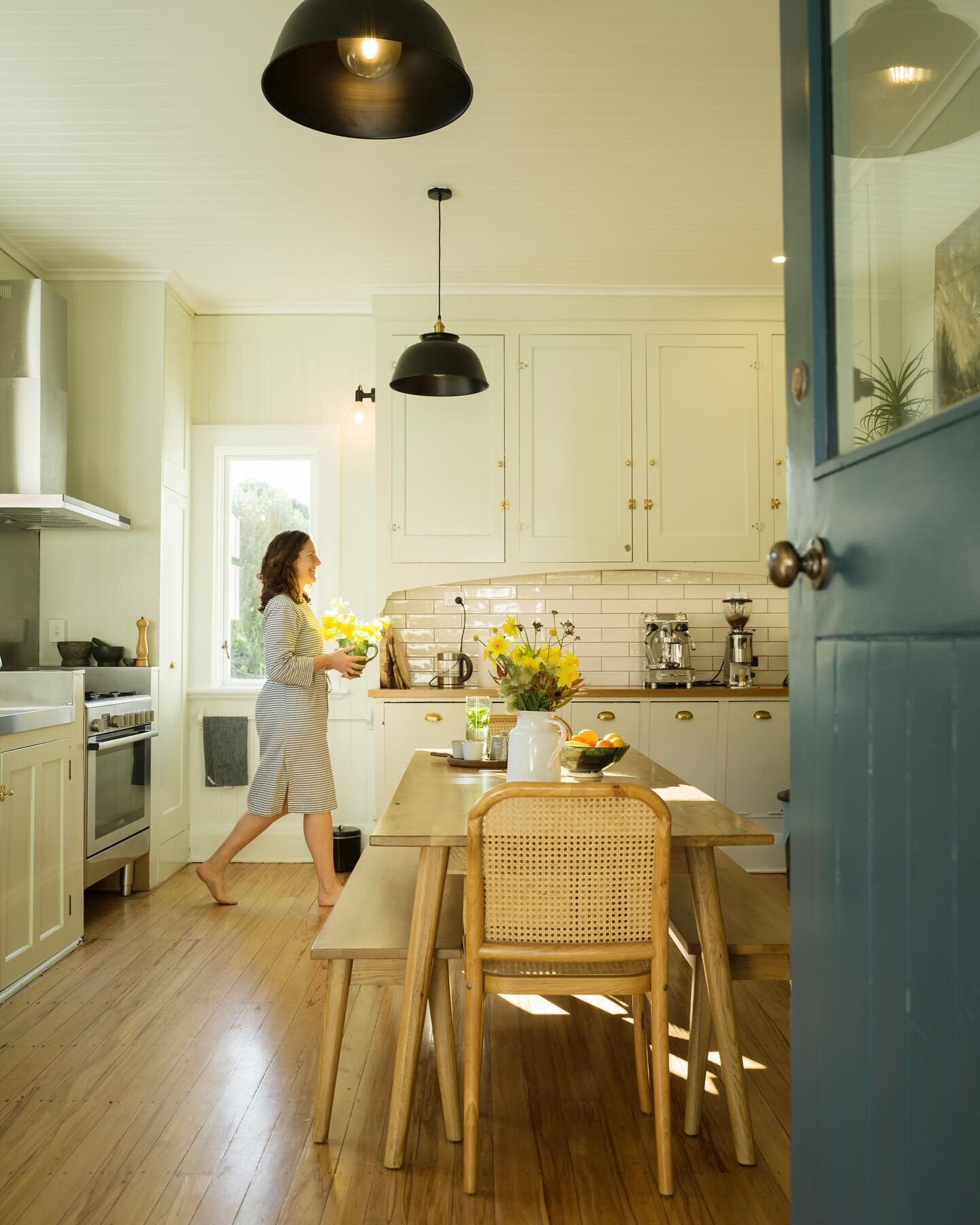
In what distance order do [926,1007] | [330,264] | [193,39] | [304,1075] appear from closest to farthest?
1. [926,1007]
2. [304,1075]
3. [193,39]
4. [330,264]

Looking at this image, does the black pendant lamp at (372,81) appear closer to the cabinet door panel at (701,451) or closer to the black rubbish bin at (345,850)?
the cabinet door panel at (701,451)

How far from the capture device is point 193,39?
2.99 meters

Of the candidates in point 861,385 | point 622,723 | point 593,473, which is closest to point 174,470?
point 593,473

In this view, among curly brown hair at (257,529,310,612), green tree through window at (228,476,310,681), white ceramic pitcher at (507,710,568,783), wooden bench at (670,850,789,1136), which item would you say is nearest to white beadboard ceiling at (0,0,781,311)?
green tree through window at (228,476,310,681)

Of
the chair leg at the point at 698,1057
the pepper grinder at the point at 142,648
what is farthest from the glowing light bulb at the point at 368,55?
the pepper grinder at the point at 142,648

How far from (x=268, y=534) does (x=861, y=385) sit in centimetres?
467

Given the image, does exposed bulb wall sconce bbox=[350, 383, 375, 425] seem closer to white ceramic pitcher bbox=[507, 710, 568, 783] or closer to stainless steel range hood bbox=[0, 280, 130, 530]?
stainless steel range hood bbox=[0, 280, 130, 530]

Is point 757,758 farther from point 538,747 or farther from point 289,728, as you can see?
point 538,747

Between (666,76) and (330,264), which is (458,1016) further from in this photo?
(330,264)

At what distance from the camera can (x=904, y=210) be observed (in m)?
0.96

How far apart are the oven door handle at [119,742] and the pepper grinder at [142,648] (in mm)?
335

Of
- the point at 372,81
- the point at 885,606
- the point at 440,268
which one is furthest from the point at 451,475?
the point at 885,606

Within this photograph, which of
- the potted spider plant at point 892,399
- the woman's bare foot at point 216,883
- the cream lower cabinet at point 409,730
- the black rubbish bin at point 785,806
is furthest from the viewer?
the cream lower cabinet at point 409,730

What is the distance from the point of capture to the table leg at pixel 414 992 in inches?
86.0
